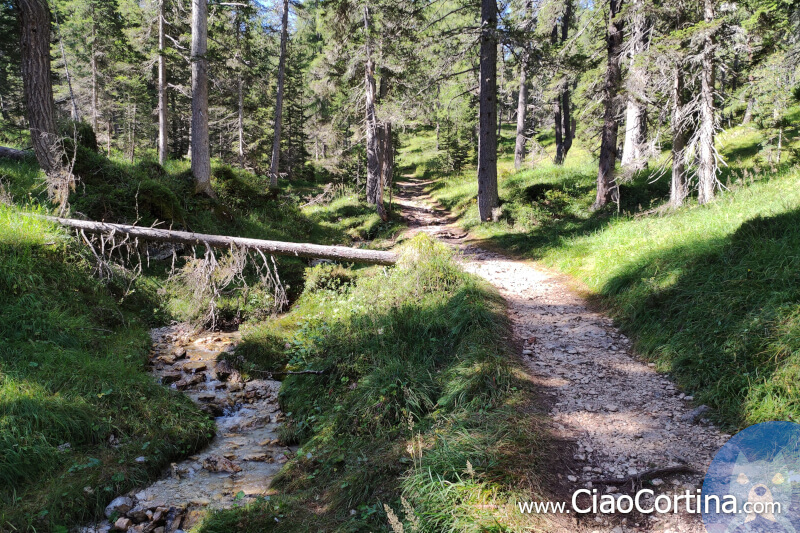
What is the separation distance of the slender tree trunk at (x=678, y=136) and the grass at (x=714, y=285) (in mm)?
579

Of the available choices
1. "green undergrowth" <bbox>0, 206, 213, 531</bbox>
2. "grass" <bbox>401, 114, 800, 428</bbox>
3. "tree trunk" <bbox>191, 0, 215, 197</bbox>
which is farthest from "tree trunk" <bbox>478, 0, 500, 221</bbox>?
"green undergrowth" <bbox>0, 206, 213, 531</bbox>

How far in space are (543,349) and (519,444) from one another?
250 cm

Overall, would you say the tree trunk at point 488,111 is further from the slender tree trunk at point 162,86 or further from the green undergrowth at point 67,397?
the slender tree trunk at point 162,86

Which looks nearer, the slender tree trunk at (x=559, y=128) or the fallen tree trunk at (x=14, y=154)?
the fallen tree trunk at (x=14, y=154)

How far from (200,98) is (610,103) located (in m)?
12.7

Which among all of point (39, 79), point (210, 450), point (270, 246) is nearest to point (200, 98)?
point (39, 79)

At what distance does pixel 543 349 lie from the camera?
5.86 m

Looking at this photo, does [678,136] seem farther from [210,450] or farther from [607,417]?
[210,450]

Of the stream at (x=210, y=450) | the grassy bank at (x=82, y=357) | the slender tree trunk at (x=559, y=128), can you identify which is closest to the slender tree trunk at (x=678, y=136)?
the grassy bank at (x=82, y=357)

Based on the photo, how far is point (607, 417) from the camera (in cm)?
416

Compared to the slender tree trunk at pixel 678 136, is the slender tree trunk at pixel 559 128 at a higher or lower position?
higher

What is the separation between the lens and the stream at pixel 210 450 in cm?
416

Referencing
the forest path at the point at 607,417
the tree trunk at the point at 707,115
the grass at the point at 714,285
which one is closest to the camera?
the forest path at the point at 607,417

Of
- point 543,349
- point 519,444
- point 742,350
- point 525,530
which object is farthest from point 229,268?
point 742,350
